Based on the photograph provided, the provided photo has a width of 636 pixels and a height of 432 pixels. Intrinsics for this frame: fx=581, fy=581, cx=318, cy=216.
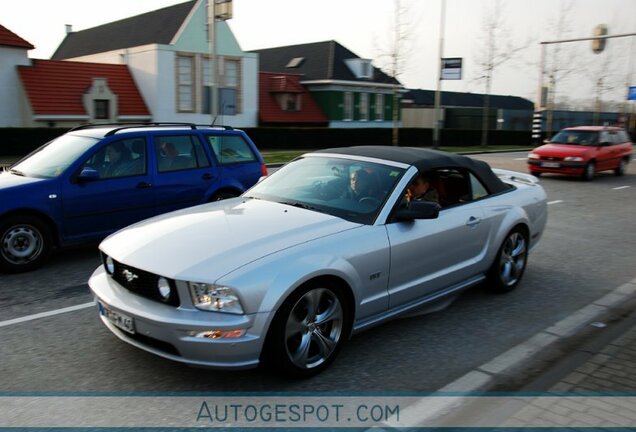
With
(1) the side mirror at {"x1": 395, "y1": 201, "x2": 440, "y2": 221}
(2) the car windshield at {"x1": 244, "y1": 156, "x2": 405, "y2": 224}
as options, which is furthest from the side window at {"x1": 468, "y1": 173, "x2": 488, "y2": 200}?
(1) the side mirror at {"x1": 395, "y1": 201, "x2": 440, "y2": 221}

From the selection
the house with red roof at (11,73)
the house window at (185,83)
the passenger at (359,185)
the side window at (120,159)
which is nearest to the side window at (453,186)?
the passenger at (359,185)

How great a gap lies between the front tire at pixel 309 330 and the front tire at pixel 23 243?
4114mm

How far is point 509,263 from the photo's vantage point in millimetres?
6043

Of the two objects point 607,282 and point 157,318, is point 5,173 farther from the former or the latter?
point 607,282

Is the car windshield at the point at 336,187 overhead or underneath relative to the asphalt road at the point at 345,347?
overhead

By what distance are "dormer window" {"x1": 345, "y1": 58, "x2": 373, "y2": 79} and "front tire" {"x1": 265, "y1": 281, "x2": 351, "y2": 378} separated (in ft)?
133

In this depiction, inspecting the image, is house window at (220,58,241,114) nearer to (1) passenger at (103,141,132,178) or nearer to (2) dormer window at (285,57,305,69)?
(2) dormer window at (285,57,305,69)

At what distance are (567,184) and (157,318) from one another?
15614 millimetres

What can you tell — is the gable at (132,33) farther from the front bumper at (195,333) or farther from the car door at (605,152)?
the front bumper at (195,333)

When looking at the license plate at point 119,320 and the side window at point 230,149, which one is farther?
the side window at point 230,149

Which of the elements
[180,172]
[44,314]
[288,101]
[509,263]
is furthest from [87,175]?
[288,101]

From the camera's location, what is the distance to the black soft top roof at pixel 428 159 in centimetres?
517

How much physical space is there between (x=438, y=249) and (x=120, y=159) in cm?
438

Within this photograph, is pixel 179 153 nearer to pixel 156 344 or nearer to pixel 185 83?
pixel 156 344
